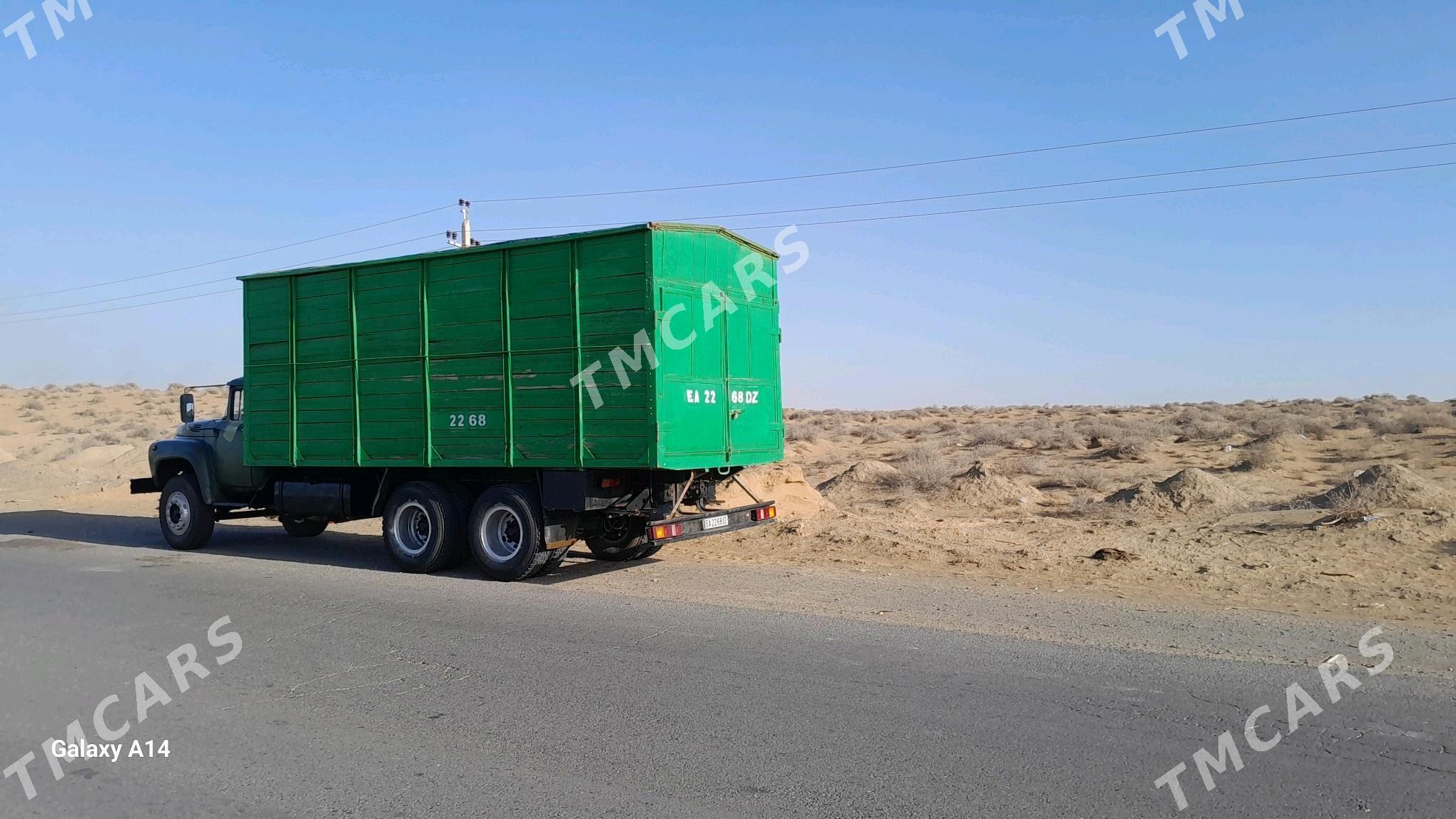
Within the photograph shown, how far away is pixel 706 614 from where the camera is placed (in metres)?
8.80

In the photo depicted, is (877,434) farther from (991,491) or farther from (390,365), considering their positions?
(390,365)

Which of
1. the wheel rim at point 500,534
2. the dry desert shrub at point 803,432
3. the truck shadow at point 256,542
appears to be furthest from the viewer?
the dry desert shrub at point 803,432

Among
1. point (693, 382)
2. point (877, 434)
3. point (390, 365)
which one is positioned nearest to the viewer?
point (693, 382)

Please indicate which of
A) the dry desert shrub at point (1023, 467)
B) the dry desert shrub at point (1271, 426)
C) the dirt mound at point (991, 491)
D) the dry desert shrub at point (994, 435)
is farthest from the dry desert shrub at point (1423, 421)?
the dirt mound at point (991, 491)

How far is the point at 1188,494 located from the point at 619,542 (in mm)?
9350

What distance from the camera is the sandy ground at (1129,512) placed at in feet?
33.2

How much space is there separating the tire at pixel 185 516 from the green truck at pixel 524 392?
156 centimetres

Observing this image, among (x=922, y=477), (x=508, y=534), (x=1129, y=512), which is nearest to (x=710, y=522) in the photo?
(x=508, y=534)

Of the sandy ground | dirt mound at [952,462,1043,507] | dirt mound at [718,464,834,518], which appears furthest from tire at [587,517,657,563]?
dirt mound at [952,462,1043,507]

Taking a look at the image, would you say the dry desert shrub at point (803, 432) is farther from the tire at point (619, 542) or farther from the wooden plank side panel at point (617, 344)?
the wooden plank side panel at point (617, 344)

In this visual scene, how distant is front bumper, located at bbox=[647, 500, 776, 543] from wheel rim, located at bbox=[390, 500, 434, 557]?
3169 millimetres

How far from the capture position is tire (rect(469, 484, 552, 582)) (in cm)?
1067

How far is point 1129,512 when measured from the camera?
1550 cm

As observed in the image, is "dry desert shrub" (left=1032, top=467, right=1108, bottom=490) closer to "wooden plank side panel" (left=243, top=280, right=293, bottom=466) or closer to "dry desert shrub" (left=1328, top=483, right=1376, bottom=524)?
"dry desert shrub" (left=1328, top=483, right=1376, bottom=524)
